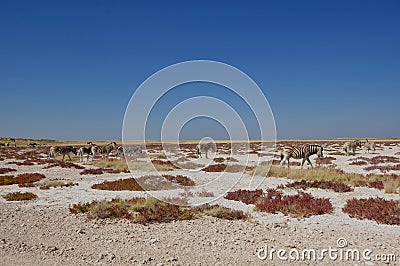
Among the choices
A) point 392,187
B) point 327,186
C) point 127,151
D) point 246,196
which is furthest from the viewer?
point 127,151

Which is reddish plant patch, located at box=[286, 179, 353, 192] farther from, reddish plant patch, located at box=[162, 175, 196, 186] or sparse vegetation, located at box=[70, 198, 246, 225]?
sparse vegetation, located at box=[70, 198, 246, 225]

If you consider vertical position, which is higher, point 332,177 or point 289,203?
point 332,177

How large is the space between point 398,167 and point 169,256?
21.5m

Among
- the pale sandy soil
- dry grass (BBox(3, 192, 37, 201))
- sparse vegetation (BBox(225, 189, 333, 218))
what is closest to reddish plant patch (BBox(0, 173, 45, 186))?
dry grass (BBox(3, 192, 37, 201))

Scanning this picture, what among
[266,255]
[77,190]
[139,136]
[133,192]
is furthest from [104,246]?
[77,190]

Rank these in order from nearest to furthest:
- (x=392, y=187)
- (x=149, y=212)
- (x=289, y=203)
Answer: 1. (x=149, y=212)
2. (x=289, y=203)
3. (x=392, y=187)

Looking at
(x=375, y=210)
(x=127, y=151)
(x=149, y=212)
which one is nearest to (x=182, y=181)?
(x=149, y=212)

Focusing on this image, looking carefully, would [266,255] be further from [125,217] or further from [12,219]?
[12,219]

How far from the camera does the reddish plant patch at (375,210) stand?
9084 mm

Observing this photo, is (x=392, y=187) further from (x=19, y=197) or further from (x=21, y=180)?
(x=21, y=180)

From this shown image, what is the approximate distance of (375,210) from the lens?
32.4 ft

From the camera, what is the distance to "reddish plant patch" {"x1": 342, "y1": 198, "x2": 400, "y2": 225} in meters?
9.08

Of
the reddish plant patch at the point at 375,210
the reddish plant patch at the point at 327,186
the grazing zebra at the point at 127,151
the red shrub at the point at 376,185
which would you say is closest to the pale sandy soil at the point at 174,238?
the reddish plant patch at the point at 375,210

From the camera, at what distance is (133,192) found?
47.8 ft
